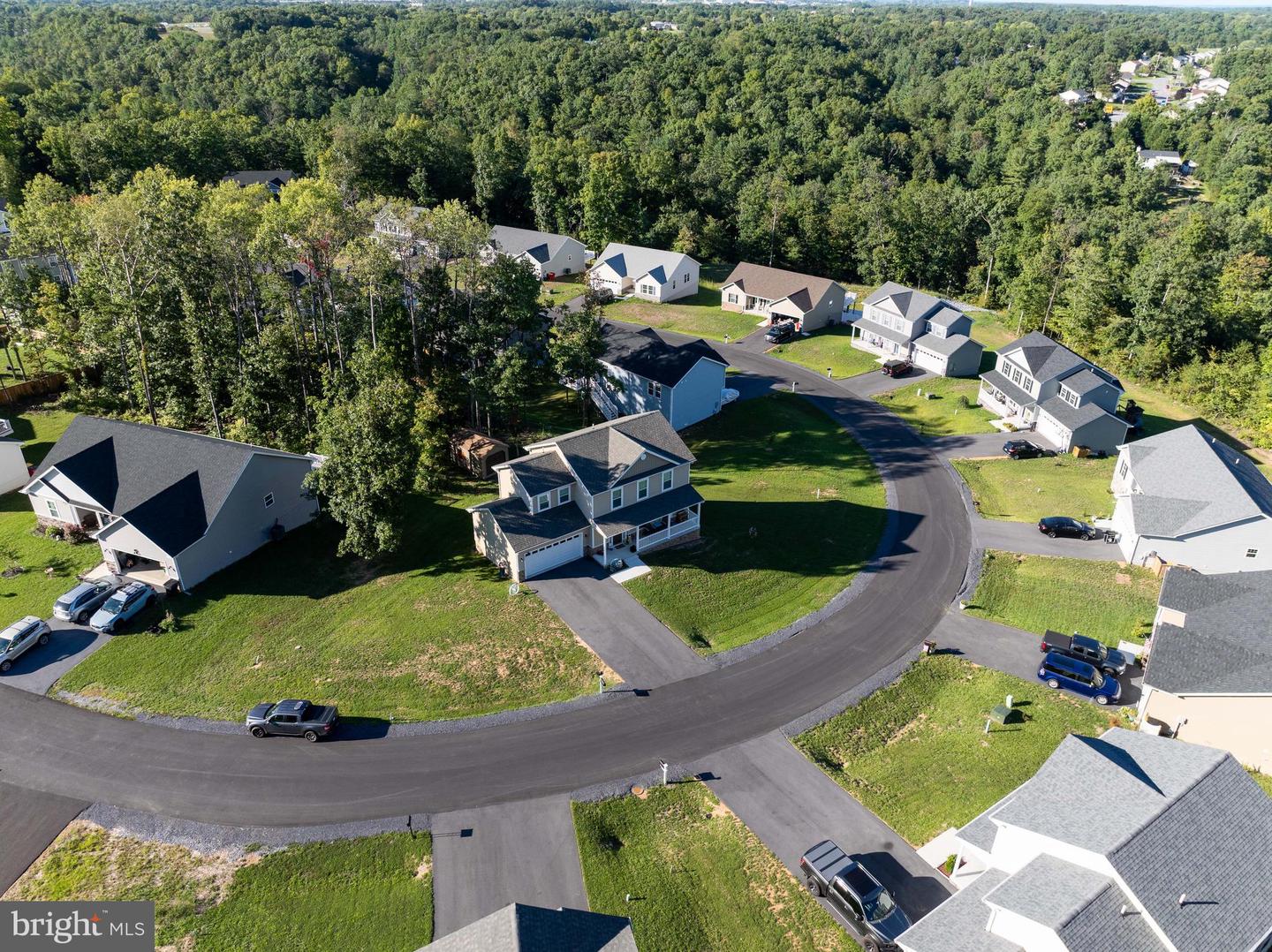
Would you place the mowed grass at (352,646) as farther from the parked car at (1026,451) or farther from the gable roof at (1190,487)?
the parked car at (1026,451)

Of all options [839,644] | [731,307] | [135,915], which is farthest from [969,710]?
[731,307]

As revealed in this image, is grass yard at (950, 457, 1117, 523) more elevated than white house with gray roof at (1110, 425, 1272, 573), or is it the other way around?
white house with gray roof at (1110, 425, 1272, 573)

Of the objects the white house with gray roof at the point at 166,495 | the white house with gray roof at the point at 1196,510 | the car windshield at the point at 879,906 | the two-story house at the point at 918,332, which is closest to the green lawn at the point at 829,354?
the two-story house at the point at 918,332

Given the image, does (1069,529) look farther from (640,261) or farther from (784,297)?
(640,261)

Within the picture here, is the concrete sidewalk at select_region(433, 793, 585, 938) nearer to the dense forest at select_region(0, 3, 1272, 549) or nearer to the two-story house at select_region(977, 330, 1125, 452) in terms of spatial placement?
the dense forest at select_region(0, 3, 1272, 549)

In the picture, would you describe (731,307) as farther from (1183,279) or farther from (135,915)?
(135,915)

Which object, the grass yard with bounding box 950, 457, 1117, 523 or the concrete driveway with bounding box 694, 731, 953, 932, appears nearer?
the concrete driveway with bounding box 694, 731, 953, 932

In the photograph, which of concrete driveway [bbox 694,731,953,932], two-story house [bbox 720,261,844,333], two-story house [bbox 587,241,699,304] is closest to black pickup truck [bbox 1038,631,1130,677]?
concrete driveway [bbox 694,731,953,932]

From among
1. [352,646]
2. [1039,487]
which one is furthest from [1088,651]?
[352,646]
